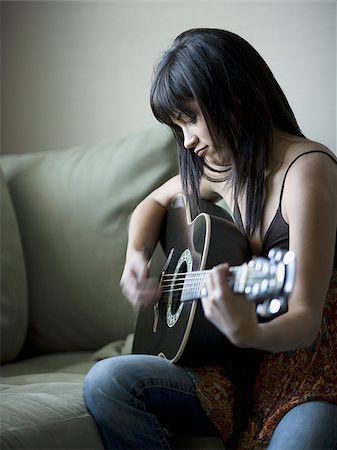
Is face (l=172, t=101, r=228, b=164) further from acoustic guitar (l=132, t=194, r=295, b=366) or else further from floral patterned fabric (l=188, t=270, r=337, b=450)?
floral patterned fabric (l=188, t=270, r=337, b=450)

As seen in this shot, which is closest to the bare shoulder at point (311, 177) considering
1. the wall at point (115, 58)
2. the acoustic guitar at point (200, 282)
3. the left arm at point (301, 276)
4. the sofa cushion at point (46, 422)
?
the left arm at point (301, 276)

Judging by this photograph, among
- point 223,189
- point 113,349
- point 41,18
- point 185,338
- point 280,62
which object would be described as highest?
point 41,18

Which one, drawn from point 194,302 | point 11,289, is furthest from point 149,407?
point 11,289

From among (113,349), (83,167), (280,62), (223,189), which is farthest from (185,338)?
(280,62)

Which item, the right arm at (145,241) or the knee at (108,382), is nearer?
the knee at (108,382)

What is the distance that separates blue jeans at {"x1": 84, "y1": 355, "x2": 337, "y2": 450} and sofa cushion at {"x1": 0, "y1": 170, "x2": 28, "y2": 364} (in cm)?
58

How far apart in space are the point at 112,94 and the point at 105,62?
0.10 m

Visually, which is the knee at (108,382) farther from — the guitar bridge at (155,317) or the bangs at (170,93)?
the bangs at (170,93)

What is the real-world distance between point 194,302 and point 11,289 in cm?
72

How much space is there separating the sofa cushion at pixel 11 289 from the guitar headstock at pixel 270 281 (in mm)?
927

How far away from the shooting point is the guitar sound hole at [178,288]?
4.26 feet

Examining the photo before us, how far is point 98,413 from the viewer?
1.21 metres

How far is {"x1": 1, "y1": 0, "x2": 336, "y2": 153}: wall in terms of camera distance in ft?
6.67

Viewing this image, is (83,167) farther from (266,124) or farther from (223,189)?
(266,124)
